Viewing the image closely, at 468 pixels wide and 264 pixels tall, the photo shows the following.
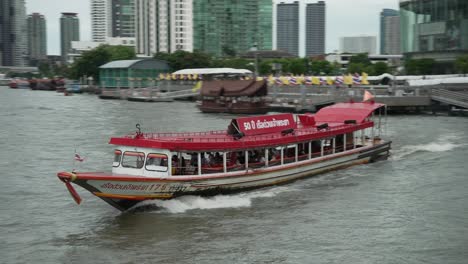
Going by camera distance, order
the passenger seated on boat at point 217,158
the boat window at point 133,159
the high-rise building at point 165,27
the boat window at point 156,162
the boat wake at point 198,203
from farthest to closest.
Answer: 1. the high-rise building at point 165,27
2. the passenger seated on boat at point 217,158
3. the boat wake at point 198,203
4. the boat window at point 133,159
5. the boat window at point 156,162

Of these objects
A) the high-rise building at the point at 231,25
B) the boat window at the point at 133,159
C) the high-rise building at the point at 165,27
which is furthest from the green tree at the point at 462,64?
the high-rise building at the point at 231,25

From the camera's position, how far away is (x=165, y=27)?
527ft

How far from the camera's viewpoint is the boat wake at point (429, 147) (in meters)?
34.1

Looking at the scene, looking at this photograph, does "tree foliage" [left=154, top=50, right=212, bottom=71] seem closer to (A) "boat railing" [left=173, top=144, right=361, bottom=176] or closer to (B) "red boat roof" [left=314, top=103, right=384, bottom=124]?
(B) "red boat roof" [left=314, top=103, right=384, bottom=124]

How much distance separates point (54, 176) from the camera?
28.2m

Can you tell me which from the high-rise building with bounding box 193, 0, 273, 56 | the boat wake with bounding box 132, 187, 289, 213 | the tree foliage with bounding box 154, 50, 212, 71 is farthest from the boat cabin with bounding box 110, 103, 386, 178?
the high-rise building with bounding box 193, 0, 273, 56

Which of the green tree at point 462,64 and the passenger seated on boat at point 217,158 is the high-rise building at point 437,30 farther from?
the passenger seated on boat at point 217,158

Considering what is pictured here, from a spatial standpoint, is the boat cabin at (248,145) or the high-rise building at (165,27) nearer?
the boat cabin at (248,145)

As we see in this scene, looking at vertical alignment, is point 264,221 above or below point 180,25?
below

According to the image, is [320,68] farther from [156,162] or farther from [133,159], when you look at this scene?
[156,162]

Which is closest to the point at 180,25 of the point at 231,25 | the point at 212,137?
the point at 231,25

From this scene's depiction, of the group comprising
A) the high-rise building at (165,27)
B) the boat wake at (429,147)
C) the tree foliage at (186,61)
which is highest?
Result: the high-rise building at (165,27)

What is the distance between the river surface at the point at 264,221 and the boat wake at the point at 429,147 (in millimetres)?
1668

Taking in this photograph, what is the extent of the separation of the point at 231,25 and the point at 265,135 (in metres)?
153
